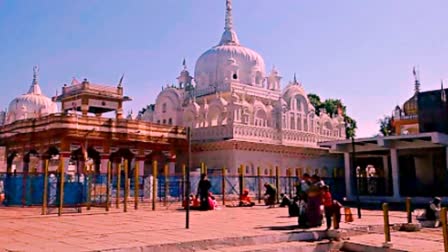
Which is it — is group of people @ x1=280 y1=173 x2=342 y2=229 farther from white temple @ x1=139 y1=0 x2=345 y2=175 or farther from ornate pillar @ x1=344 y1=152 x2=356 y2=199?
white temple @ x1=139 y1=0 x2=345 y2=175

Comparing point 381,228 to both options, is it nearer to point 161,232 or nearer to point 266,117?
point 161,232

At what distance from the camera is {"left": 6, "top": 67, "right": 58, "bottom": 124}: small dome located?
50.0 metres

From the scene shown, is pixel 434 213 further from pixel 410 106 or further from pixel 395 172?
pixel 410 106

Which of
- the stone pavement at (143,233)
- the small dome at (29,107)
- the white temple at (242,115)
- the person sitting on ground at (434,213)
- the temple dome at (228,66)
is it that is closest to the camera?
the stone pavement at (143,233)

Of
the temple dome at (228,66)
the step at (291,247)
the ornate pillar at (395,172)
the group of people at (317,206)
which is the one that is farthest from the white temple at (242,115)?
the step at (291,247)

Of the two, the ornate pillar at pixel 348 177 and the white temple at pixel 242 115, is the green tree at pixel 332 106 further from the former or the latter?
the ornate pillar at pixel 348 177

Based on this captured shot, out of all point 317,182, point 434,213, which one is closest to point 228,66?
point 434,213

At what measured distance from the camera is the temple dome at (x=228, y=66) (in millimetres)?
39562

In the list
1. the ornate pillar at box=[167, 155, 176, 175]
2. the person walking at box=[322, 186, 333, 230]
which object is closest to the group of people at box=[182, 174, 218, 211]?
the person walking at box=[322, 186, 333, 230]

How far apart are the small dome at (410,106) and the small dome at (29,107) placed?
116 ft

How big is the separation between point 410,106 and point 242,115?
13.6 metres

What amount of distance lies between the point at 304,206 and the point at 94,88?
1017 inches

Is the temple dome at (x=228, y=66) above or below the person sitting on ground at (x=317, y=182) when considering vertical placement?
above

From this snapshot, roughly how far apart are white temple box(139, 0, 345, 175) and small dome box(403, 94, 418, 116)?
7.14m
